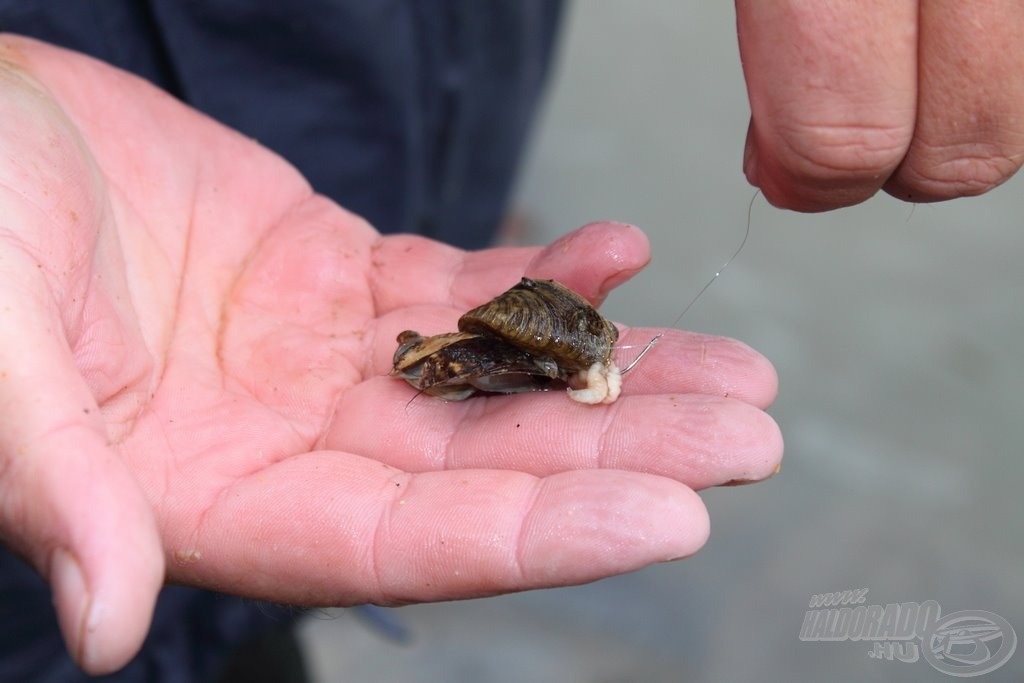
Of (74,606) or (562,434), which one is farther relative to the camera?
(562,434)

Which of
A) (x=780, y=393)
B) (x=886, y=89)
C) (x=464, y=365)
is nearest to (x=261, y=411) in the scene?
(x=464, y=365)

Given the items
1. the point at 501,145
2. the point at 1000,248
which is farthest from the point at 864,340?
the point at 501,145

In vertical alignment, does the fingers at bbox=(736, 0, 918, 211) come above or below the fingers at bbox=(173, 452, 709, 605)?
above

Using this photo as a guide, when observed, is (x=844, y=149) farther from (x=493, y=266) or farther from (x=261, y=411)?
(x=261, y=411)

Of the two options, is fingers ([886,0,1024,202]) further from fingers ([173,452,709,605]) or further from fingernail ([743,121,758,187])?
Result: fingers ([173,452,709,605])

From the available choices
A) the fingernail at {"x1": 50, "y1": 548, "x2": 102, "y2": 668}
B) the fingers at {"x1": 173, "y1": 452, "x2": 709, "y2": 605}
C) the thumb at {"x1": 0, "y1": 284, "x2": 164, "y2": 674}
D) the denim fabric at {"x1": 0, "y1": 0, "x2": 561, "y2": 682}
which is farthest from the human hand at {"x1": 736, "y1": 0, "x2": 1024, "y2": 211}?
the denim fabric at {"x1": 0, "y1": 0, "x2": 561, "y2": 682}

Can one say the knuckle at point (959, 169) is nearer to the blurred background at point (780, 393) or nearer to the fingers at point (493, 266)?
the fingers at point (493, 266)

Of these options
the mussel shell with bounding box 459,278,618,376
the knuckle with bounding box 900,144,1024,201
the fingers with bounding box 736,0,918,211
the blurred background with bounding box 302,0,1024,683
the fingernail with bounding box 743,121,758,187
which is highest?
the fingers with bounding box 736,0,918,211

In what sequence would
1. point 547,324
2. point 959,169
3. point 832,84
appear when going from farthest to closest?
point 547,324
point 959,169
point 832,84

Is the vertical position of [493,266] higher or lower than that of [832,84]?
lower
